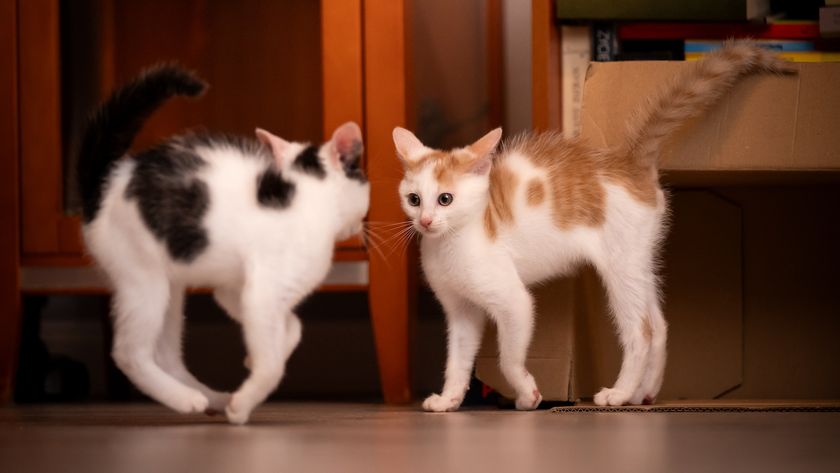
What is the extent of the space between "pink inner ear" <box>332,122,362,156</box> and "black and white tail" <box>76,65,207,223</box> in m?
0.20

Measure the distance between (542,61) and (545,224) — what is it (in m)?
0.29

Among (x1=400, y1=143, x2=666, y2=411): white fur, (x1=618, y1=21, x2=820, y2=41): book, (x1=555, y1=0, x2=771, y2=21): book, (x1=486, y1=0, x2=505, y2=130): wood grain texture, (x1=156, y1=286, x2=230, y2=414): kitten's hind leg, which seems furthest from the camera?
(x1=486, y1=0, x2=505, y2=130): wood grain texture

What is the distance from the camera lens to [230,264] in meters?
1.35

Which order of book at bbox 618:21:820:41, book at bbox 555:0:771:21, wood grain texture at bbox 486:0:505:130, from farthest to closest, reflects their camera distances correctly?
1. wood grain texture at bbox 486:0:505:130
2. book at bbox 618:21:820:41
3. book at bbox 555:0:771:21

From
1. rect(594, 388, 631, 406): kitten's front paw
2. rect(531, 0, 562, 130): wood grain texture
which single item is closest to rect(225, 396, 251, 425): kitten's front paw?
rect(594, 388, 631, 406): kitten's front paw

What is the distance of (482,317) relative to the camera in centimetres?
162

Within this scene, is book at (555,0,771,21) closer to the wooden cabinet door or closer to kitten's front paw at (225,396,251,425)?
the wooden cabinet door

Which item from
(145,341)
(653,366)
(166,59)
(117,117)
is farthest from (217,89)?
(653,366)

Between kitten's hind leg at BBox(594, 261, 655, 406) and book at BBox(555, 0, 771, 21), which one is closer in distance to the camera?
kitten's hind leg at BBox(594, 261, 655, 406)

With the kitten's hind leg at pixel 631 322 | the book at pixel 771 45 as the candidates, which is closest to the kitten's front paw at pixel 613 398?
the kitten's hind leg at pixel 631 322

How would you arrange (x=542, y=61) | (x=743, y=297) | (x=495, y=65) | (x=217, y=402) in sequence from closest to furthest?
1. (x=217, y=402)
2. (x=542, y=61)
3. (x=743, y=297)
4. (x=495, y=65)

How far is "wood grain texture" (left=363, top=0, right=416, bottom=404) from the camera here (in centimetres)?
168

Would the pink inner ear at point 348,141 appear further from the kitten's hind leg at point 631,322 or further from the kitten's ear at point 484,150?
the kitten's hind leg at point 631,322

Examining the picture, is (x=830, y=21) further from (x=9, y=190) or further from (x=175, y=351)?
(x=9, y=190)
